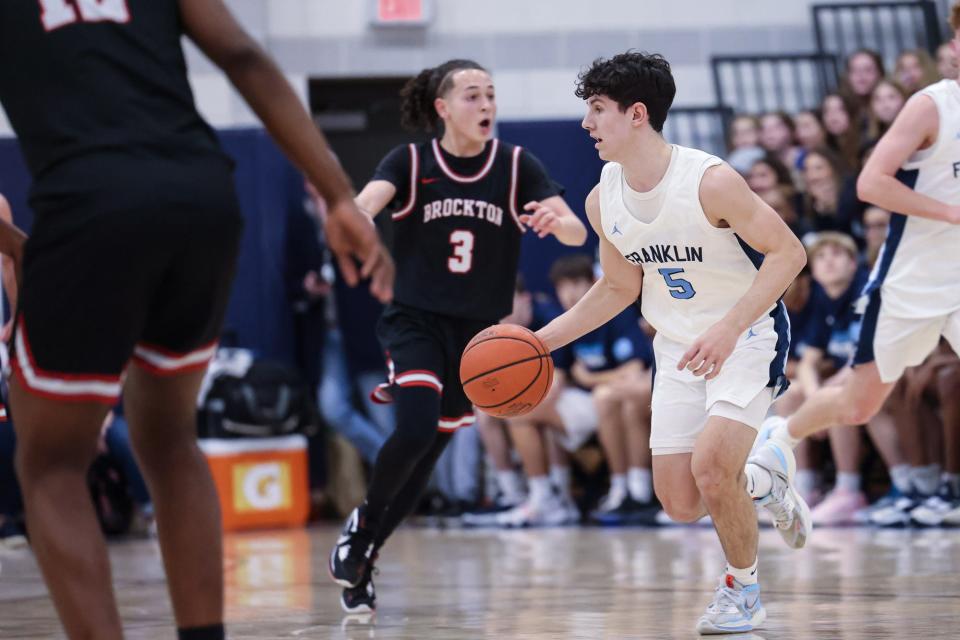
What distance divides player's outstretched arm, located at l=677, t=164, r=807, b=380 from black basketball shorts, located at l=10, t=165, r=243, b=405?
176cm

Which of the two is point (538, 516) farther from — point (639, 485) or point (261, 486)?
point (261, 486)

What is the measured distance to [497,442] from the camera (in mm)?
9773

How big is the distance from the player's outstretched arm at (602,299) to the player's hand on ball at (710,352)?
602 millimetres

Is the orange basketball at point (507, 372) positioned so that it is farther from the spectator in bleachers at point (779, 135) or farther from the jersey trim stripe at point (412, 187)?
the spectator in bleachers at point (779, 135)

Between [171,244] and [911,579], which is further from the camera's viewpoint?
[911,579]

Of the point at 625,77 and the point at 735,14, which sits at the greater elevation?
the point at 735,14

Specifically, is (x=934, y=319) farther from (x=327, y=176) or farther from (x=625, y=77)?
(x=327, y=176)

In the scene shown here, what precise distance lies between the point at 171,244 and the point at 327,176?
1.02ft

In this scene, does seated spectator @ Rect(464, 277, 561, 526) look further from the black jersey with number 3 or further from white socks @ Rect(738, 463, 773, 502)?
white socks @ Rect(738, 463, 773, 502)

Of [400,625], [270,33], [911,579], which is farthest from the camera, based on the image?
[270,33]

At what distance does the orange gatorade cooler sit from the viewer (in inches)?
389

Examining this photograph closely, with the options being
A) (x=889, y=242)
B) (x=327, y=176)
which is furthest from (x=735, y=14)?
(x=327, y=176)

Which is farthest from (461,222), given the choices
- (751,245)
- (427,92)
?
(751,245)

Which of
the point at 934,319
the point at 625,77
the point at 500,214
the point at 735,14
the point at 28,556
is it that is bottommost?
the point at 28,556
